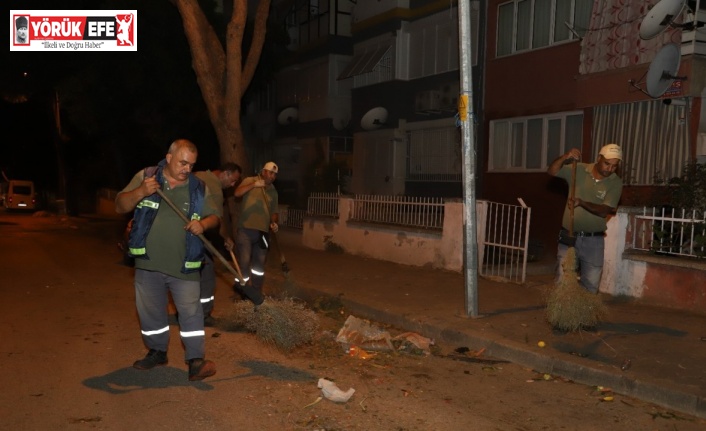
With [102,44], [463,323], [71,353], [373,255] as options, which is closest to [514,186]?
[373,255]

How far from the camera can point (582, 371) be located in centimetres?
614

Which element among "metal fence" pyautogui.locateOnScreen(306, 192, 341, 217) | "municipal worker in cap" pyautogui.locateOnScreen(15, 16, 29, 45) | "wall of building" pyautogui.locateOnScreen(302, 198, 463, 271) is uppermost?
"municipal worker in cap" pyautogui.locateOnScreen(15, 16, 29, 45)

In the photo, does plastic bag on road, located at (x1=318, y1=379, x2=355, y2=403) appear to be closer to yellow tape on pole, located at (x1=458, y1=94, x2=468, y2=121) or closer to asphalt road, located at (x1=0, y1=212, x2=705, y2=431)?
asphalt road, located at (x1=0, y1=212, x2=705, y2=431)

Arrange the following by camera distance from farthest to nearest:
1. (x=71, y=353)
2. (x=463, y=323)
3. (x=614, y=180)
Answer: (x=463, y=323) → (x=614, y=180) → (x=71, y=353)

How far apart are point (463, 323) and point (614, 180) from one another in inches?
89.4

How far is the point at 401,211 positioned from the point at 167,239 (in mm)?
8245

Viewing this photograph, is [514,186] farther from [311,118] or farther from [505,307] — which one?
[311,118]

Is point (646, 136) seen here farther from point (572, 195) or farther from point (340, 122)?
point (340, 122)

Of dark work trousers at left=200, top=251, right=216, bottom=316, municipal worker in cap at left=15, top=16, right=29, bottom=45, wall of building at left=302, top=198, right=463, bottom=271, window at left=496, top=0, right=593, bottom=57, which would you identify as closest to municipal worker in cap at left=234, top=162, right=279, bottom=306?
dark work trousers at left=200, top=251, right=216, bottom=316

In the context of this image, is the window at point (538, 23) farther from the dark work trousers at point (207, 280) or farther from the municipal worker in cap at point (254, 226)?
the dark work trousers at point (207, 280)

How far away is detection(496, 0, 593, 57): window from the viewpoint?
1367 centimetres

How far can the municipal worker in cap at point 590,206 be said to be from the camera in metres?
7.10

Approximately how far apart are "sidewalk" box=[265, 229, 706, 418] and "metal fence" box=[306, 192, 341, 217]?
363cm

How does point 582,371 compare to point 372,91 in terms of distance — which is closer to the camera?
point 582,371
